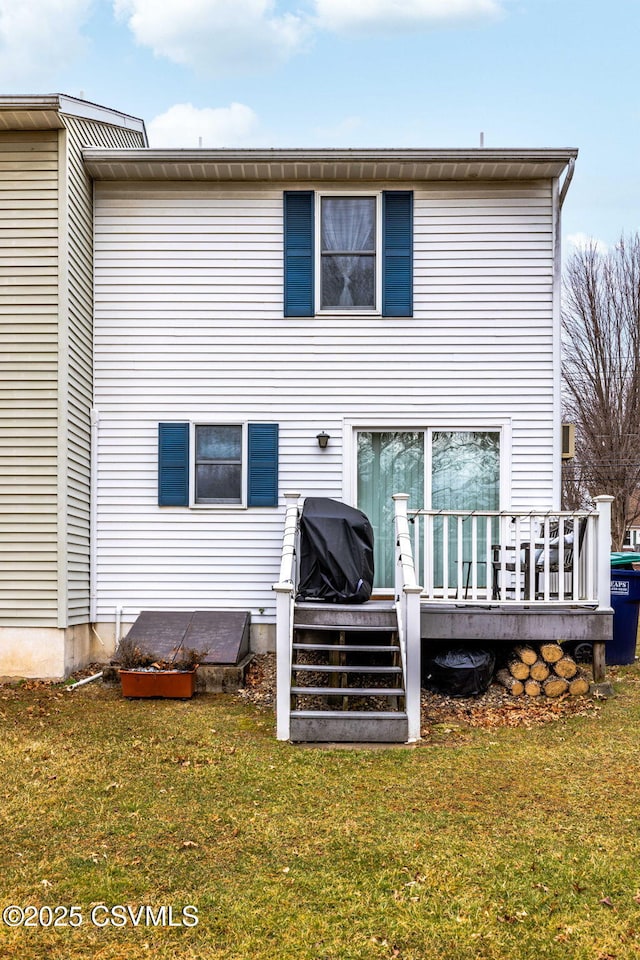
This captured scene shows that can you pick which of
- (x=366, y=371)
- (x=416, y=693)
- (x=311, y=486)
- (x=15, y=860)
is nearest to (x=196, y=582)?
(x=311, y=486)

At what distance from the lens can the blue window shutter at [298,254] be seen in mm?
9070

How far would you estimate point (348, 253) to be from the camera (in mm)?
9117

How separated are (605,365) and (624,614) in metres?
14.4

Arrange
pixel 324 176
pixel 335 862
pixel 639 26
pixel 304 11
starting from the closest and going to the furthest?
pixel 335 862
pixel 324 176
pixel 639 26
pixel 304 11

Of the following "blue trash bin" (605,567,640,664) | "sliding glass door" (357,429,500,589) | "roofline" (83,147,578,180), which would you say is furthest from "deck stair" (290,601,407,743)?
"roofline" (83,147,578,180)

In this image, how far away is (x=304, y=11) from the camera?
1513 cm

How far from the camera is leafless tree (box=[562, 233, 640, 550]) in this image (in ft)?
70.0

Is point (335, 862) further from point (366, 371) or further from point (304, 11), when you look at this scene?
point (304, 11)

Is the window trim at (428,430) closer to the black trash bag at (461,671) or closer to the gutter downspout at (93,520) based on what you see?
the black trash bag at (461,671)

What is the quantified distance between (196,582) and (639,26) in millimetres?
11304

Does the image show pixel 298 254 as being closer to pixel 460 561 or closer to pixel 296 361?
pixel 296 361

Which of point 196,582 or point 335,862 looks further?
point 196,582

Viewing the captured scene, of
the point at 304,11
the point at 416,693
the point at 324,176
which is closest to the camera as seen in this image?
the point at 416,693

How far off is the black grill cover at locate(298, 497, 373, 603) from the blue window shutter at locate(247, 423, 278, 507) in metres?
1.24
